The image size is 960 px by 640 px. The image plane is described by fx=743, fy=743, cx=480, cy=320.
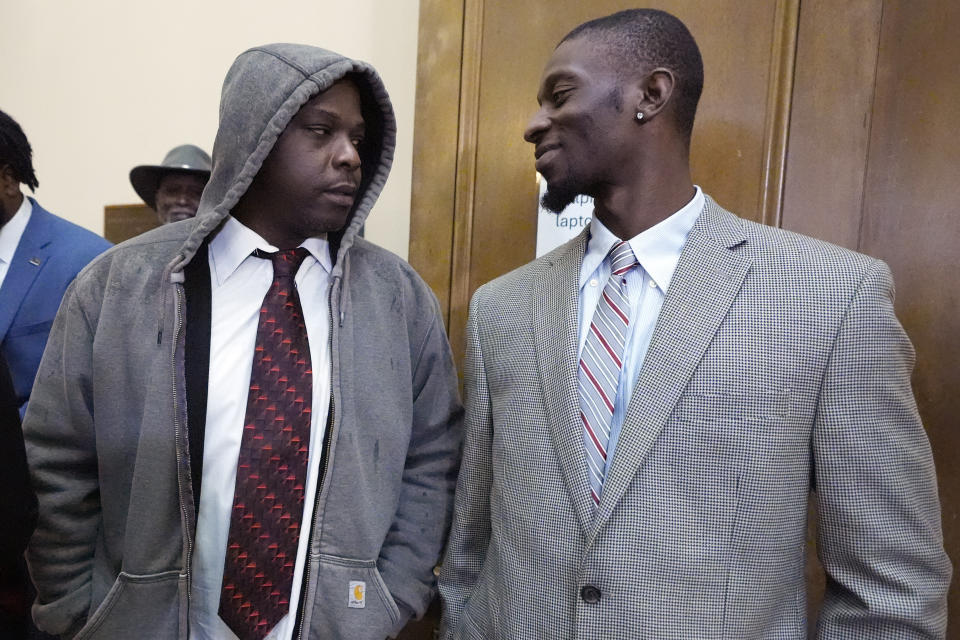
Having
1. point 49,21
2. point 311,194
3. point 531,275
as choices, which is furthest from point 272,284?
point 49,21

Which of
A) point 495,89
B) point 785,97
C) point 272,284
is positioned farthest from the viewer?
point 495,89

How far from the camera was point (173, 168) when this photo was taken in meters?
2.52

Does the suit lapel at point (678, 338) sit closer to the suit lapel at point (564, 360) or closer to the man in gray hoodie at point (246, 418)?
the suit lapel at point (564, 360)

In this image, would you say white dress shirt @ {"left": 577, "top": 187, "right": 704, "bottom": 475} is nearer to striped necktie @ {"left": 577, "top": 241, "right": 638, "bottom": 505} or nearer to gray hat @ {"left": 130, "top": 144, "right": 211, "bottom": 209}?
striped necktie @ {"left": 577, "top": 241, "right": 638, "bottom": 505}

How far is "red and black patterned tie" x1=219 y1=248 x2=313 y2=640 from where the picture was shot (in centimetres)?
128

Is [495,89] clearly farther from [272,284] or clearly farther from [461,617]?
[461,617]

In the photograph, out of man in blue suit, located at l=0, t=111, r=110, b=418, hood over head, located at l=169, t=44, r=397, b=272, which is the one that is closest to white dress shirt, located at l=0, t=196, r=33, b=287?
man in blue suit, located at l=0, t=111, r=110, b=418

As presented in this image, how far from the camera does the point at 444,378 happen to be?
1510 mm

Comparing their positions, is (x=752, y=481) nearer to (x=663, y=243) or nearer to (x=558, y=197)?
(x=663, y=243)

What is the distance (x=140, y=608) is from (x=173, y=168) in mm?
1669

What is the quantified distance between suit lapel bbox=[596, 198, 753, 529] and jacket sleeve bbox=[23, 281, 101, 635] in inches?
37.2

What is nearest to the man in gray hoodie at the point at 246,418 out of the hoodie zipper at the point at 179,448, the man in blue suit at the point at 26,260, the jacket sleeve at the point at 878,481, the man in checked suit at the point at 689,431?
the hoodie zipper at the point at 179,448

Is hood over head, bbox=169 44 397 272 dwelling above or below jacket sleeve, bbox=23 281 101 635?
above

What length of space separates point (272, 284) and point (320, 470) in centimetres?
36
